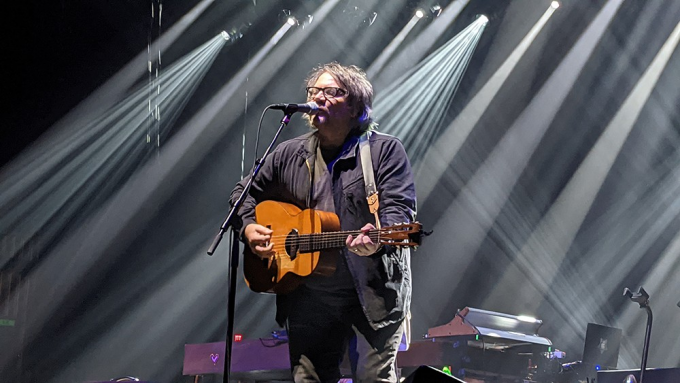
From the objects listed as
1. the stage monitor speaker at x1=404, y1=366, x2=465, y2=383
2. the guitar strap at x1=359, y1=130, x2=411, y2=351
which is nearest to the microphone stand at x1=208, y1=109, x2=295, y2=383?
the guitar strap at x1=359, y1=130, x2=411, y2=351

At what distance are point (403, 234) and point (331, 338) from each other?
2.07 feet

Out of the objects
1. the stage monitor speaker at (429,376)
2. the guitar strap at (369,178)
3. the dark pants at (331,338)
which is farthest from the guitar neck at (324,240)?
the stage monitor speaker at (429,376)

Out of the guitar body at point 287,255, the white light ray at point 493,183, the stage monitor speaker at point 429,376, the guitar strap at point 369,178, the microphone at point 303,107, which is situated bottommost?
the stage monitor speaker at point 429,376

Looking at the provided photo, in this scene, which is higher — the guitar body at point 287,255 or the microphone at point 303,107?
the microphone at point 303,107

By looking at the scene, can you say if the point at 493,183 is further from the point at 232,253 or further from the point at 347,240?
the point at 347,240

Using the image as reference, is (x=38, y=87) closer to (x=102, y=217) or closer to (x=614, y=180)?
(x=102, y=217)

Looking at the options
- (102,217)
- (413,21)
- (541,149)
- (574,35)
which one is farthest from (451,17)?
(102,217)

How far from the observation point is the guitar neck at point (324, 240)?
2.73 metres

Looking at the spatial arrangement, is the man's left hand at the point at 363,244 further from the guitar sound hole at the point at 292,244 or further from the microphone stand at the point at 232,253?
the microphone stand at the point at 232,253

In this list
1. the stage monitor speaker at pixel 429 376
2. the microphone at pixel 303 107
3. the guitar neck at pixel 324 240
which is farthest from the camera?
the microphone at pixel 303 107

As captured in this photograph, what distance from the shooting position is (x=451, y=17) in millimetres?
9109

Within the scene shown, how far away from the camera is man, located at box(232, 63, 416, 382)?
279 cm

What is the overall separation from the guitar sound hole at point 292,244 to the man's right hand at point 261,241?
0.09 m

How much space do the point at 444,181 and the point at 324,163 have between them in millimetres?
6671
